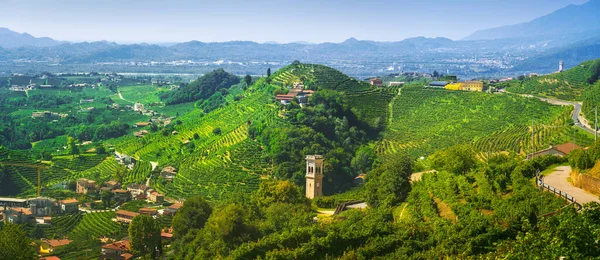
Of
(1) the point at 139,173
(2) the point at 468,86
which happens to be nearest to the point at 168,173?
(1) the point at 139,173

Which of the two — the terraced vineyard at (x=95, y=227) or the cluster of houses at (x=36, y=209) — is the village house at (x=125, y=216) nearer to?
the terraced vineyard at (x=95, y=227)

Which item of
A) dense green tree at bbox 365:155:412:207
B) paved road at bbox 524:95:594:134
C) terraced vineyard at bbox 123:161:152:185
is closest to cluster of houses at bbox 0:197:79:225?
terraced vineyard at bbox 123:161:152:185

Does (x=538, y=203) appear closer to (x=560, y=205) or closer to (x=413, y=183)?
(x=560, y=205)

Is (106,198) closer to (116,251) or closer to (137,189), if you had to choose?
(137,189)

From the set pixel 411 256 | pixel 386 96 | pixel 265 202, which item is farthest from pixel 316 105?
pixel 411 256

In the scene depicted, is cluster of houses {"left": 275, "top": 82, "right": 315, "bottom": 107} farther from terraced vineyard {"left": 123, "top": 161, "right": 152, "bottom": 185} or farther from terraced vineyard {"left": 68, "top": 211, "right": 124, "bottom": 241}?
terraced vineyard {"left": 68, "top": 211, "right": 124, "bottom": 241}

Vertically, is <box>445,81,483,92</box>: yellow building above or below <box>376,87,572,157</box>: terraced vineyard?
above

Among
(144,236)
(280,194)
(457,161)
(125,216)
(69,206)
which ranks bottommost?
(69,206)
